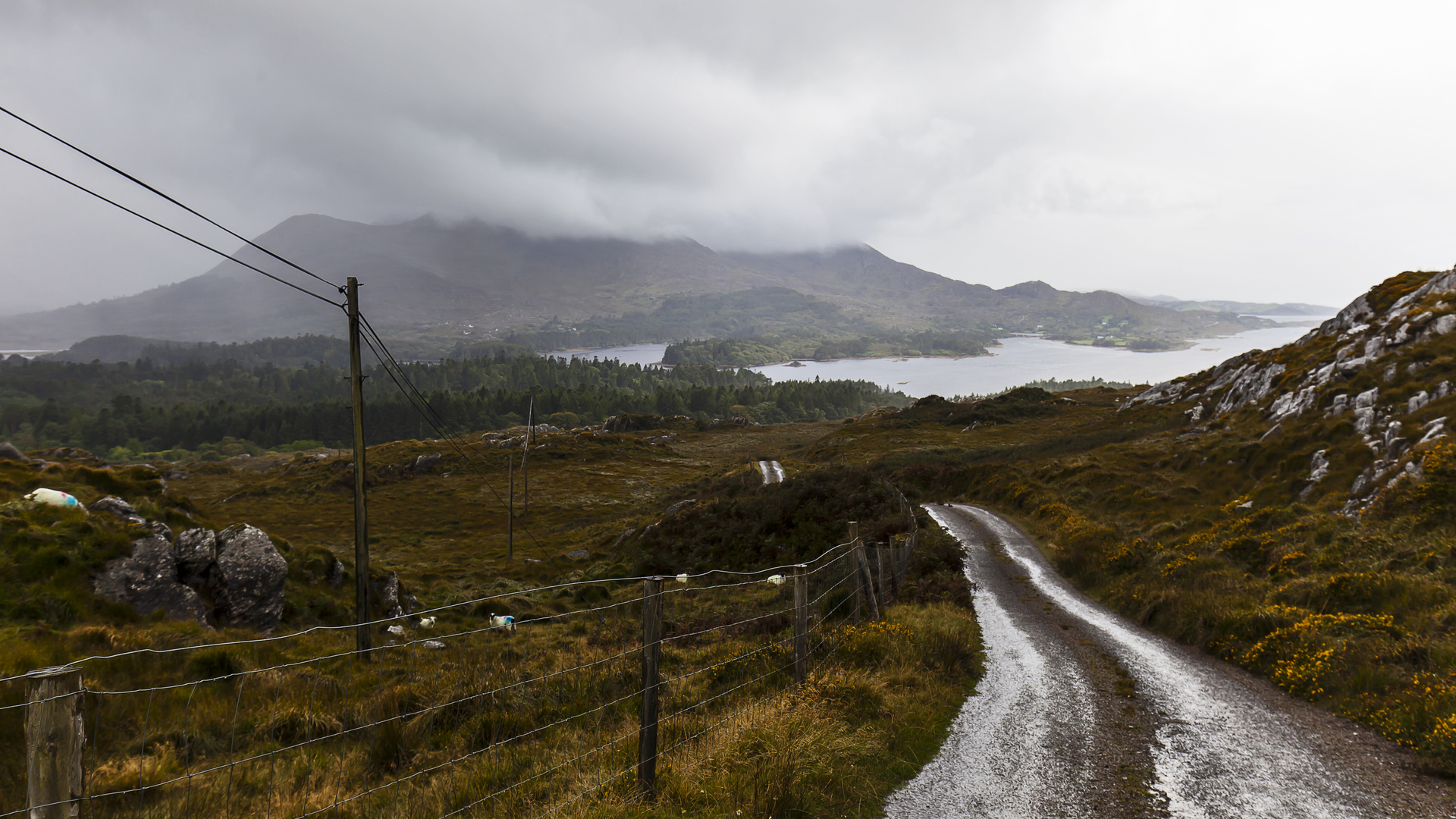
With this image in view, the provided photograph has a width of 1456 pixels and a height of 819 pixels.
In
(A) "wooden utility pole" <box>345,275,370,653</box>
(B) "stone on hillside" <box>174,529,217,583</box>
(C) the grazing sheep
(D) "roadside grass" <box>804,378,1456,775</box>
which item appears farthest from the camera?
(A) "wooden utility pole" <box>345,275,370,653</box>

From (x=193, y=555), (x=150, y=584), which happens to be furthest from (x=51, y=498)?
(x=150, y=584)

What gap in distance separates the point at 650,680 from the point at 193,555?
726 inches

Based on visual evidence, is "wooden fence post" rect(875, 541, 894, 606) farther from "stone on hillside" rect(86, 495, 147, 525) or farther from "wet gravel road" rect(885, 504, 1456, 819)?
"stone on hillside" rect(86, 495, 147, 525)

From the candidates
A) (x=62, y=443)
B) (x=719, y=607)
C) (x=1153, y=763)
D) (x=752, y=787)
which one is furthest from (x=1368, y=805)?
(x=62, y=443)

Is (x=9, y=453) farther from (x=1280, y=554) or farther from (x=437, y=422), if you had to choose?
(x=1280, y=554)

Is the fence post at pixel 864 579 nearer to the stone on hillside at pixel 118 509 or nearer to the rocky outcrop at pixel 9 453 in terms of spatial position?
the stone on hillside at pixel 118 509

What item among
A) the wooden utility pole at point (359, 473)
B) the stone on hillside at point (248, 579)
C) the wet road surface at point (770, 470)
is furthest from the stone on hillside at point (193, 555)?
the wet road surface at point (770, 470)

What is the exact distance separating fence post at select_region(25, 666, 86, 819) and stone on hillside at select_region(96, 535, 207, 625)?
53.0 ft

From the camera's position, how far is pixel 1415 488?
17.2 metres

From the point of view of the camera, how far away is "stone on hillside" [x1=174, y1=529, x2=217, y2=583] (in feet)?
59.6

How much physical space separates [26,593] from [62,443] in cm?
25060

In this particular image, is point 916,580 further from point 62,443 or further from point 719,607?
point 62,443

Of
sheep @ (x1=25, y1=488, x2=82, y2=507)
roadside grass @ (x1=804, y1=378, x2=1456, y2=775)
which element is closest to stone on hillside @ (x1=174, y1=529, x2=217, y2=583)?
sheep @ (x1=25, y1=488, x2=82, y2=507)

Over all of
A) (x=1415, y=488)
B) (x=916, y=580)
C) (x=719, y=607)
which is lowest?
(x=719, y=607)
